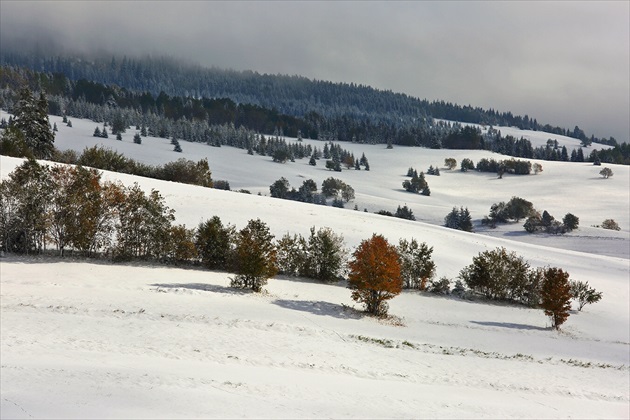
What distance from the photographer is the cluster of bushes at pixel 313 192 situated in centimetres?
10969

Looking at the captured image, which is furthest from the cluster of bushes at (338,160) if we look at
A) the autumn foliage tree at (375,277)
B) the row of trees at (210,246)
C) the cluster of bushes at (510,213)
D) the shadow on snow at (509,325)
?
the autumn foliage tree at (375,277)

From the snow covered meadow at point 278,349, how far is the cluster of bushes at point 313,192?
64.2 m

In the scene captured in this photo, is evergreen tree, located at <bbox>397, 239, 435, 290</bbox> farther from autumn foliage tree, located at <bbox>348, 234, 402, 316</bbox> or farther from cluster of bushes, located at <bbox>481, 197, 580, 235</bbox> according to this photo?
cluster of bushes, located at <bbox>481, 197, 580, 235</bbox>

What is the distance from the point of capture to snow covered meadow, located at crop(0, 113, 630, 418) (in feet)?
40.0

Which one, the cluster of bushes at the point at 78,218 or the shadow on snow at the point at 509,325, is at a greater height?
the cluster of bushes at the point at 78,218

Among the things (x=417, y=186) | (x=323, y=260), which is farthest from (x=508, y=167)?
(x=323, y=260)

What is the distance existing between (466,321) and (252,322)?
1630 centimetres

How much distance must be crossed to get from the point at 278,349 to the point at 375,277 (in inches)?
432

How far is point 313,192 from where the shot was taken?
121 metres

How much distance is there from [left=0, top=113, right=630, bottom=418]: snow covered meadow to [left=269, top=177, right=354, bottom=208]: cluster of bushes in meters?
64.2

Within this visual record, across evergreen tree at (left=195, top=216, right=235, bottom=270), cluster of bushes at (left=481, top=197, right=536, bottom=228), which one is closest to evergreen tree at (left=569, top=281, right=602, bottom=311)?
evergreen tree at (left=195, top=216, right=235, bottom=270)

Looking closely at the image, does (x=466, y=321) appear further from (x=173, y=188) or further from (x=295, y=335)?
(x=173, y=188)

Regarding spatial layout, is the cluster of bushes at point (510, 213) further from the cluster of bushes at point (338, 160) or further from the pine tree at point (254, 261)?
the pine tree at point (254, 261)

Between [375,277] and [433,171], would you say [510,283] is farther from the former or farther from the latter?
[433,171]
